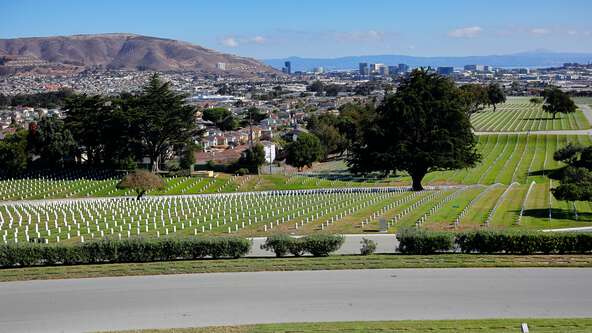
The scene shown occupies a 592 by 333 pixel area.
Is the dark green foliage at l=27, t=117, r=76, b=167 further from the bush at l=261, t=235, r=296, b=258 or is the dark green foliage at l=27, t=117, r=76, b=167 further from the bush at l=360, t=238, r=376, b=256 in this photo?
the bush at l=360, t=238, r=376, b=256

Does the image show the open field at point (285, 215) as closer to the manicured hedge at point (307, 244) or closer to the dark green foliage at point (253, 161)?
the manicured hedge at point (307, 244)

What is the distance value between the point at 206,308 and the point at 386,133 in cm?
3988

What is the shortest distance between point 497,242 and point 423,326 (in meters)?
9.16

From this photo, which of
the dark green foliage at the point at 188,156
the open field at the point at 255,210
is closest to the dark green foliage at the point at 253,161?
the dark green foliage at the point at 188,156

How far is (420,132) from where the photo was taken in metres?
56.5

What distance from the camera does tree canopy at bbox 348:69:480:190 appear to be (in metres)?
55.3

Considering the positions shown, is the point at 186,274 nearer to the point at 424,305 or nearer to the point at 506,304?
the point at 424,305

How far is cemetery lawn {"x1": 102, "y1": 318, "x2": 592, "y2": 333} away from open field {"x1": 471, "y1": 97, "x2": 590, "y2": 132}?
93211mm

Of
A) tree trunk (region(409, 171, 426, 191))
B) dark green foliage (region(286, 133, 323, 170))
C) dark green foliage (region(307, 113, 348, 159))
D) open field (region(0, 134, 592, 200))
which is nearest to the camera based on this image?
open field (region(0, 134, 592, 200))

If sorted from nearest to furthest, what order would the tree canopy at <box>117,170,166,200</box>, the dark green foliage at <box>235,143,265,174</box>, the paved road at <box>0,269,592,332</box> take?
the paved road at <box>0,269,592,332</box>, the tree canopy at <box>117,170,166,200</box>, the dark green foliage at <box>235,143,265,174</box>

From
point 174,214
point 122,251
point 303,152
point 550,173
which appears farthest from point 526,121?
point 122,251

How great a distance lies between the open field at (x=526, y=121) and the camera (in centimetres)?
10769

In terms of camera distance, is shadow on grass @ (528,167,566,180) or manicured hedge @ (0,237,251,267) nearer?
manicured hedge @ (0,237,251,267)

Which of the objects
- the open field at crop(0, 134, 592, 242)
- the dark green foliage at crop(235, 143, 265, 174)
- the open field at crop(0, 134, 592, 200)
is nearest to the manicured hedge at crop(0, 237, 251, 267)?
the open field at crop(0, 134, 592, 242)
